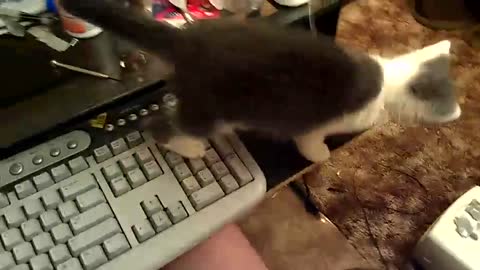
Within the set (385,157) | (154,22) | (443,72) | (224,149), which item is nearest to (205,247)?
(224,149)

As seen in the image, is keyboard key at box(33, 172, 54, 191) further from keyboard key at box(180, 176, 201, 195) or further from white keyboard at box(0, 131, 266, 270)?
keyboard key at box(180, 176, 201, 195)

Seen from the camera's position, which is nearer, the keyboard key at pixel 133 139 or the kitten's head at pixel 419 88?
the keyboard key at pixel 133 139

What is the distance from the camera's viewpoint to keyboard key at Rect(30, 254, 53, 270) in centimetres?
45

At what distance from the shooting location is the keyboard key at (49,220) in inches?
18.6

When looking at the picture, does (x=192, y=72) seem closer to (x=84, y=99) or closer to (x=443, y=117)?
(x=84, y=99)

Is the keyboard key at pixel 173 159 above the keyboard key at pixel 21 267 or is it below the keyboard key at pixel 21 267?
above

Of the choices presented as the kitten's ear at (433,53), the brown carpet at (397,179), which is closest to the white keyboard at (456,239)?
the brown carpet at (397,179)

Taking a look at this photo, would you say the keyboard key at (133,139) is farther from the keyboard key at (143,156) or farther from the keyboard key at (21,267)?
A: the keyboard key at (21,267)

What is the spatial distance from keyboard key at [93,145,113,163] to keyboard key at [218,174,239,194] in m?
0.10

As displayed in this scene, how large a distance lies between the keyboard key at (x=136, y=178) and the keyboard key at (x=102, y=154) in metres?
Answer: 0.02

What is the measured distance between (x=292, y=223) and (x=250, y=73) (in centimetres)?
38

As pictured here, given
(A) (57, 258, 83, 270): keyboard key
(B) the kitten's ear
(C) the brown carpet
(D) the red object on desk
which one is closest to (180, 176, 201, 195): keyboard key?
(A) (57, 258, 83, 270): keyboard key

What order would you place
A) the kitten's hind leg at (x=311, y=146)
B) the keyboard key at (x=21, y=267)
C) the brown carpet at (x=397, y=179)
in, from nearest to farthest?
the keyboard key at (x=21, y=267) < the kitten's hind leg at (x=311, y=146) < the brown carpet at (x=397, y=179)

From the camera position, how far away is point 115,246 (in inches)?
18.4
